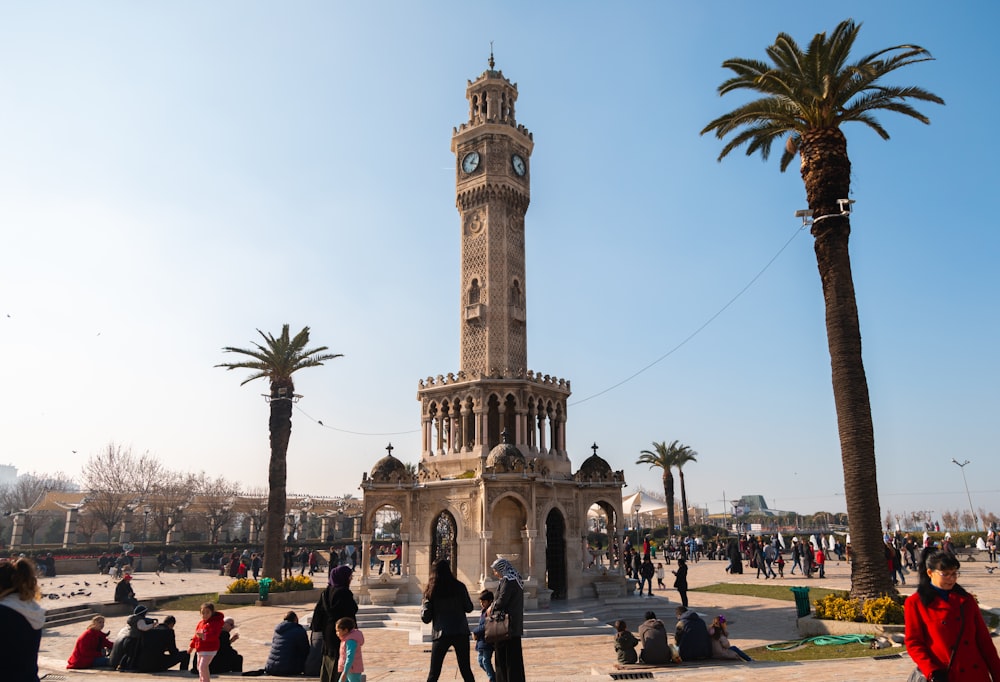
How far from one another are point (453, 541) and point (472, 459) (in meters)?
3.30

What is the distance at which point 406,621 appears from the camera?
22984mm

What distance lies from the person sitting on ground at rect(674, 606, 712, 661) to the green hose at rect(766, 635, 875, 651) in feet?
Result: 9.08

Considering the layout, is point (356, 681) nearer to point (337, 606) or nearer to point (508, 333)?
point (337, 606)

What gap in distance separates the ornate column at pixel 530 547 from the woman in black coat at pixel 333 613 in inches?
662

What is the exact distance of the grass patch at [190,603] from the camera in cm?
Result: 2753

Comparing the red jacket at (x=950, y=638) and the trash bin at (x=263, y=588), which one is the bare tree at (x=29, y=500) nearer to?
the trash bin at (x=263, y=588)

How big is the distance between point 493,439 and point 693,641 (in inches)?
646

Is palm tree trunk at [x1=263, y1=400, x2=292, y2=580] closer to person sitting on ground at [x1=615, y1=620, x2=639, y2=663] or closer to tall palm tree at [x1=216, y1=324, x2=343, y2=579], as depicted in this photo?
tall palm tree at [x1=216, y1=324, x2=343, y2=579]

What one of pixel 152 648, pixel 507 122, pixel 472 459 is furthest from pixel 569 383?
pixel 152 648

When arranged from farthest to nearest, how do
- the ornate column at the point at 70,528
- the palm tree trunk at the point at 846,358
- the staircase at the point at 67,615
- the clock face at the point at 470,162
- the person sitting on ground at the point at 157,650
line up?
the ornate column at the point at 70,528 → the clock face at the point at 470,162 → the staircase at the point at 67,615 → the palm tree trunk at the point at 846,358 → the person sitting on ground at the point at 157,650

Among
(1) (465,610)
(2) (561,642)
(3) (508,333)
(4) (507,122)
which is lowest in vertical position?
A: (2) (561,642)

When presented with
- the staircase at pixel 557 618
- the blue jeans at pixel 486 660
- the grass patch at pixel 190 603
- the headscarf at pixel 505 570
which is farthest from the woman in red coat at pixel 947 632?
the grass patch at pixel 190 603

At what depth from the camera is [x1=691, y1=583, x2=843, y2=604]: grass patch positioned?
26.0 m

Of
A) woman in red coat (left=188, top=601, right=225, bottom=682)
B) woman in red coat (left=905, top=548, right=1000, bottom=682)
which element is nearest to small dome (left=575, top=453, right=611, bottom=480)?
woman in red coat (left=188, top=601, right=225, bottom=682)
